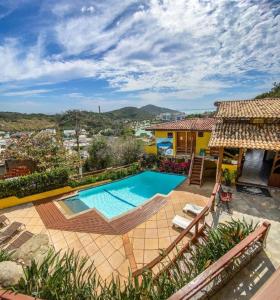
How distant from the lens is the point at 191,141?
17953 millimetres

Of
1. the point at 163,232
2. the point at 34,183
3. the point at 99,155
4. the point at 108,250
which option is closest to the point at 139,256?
the point at 108,250

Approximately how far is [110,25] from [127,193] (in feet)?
37.4

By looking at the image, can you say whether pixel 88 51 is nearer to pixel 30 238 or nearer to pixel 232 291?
pixel 30 238

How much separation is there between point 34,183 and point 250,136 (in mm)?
14634

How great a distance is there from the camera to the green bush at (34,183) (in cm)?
1231

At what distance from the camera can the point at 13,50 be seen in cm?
1076

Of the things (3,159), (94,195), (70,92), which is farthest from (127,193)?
(70,92)

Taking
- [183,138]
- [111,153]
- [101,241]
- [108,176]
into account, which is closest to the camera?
[101,241]

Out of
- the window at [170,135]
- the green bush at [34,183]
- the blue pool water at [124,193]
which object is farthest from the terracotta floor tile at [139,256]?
the window at [170,135]

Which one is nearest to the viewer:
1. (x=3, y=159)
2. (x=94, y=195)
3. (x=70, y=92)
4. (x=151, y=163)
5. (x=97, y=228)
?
(x=97, y=228)

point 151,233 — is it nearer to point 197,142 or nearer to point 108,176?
point 108,176

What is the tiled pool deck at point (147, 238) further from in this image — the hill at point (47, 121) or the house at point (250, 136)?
the hill at point (47, 121)

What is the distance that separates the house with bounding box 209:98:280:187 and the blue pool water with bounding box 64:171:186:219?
5004 millimetres

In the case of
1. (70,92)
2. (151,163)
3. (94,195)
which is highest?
(70,92)
